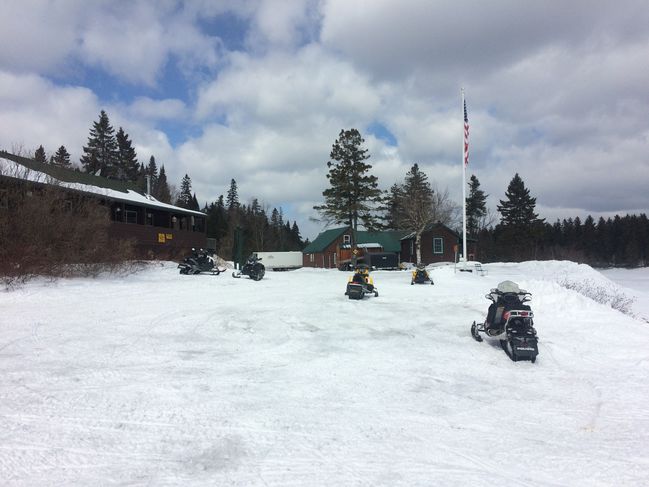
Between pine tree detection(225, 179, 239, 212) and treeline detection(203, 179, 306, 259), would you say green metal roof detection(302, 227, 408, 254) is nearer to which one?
treeline detection(203, 179, 306, 259)

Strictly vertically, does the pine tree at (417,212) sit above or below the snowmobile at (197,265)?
above

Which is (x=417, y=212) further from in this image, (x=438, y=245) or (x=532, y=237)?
(x=532, y=237)

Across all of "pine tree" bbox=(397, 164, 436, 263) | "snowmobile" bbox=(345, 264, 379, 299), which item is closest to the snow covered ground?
"snowmobile" bbox=(345, 264, 379, 299)

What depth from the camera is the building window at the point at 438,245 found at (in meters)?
50.9

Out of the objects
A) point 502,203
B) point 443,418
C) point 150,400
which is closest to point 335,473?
point 443,418

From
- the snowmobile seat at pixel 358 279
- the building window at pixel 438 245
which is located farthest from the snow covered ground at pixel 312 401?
the building window at pixel 438 245

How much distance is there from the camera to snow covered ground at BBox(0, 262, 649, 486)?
3.38 meters

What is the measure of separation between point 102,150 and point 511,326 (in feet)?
234

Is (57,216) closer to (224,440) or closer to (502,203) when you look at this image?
(224,440)

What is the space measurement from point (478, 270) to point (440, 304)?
55.2ft

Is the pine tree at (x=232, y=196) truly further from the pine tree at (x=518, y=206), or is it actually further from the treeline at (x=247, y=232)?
the pine tree at (x=518, y=206)

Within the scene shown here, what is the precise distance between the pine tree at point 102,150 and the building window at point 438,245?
161 ft

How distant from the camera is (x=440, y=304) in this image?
12.5m

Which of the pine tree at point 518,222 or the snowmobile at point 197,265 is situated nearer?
the snowmobile at point 197,265
